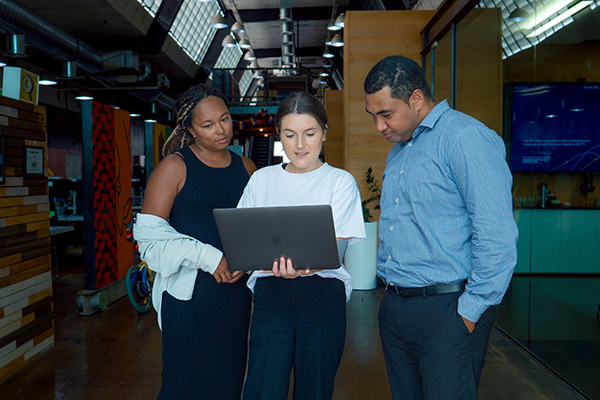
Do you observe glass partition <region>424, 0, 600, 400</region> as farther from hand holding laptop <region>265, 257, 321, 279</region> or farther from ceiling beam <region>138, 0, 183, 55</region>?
ceiling beam <region>138, 0, 183, 55</region>

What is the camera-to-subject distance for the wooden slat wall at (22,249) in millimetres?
2953

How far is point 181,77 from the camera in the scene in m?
14.1

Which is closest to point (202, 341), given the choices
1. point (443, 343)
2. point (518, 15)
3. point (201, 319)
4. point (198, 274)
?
point (201, 319)

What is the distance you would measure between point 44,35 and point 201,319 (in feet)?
23.0

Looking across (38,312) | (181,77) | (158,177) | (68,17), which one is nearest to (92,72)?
(68,17)

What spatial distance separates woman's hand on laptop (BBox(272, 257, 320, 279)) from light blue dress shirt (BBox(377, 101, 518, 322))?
355mm

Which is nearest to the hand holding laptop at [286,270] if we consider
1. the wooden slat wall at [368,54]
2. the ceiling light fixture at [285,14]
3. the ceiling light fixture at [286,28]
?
the wooden slat wall at [368,54]

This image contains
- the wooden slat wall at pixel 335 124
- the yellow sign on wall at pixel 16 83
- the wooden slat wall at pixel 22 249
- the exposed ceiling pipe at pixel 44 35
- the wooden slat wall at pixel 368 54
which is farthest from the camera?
the wooden slat wall at pixel 335 124

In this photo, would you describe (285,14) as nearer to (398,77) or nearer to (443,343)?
(398,77)

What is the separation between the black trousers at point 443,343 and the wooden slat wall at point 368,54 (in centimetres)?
418

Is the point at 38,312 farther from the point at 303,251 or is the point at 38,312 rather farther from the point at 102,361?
the point at 303,251

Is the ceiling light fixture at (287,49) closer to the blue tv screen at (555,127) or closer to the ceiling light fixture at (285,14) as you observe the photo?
the ceiling light fixture at (285,14)

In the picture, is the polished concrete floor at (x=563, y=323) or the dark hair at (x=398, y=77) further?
the polished concrete floor at (x=563, y=323)

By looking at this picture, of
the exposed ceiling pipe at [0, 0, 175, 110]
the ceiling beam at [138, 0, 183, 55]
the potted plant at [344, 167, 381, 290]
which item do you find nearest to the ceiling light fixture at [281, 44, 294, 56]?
the ceiling beam at [138, 0, 183, 55]
